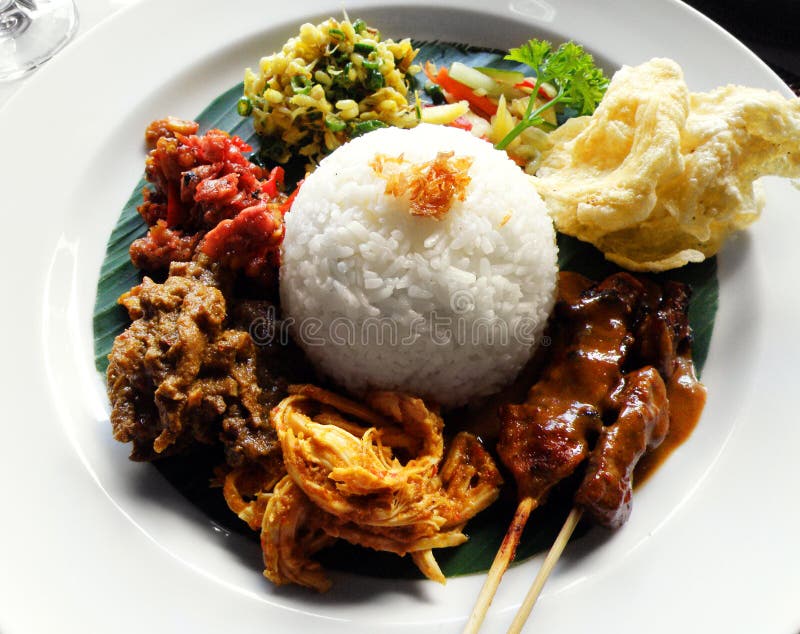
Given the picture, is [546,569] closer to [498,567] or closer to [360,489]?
[498,567]

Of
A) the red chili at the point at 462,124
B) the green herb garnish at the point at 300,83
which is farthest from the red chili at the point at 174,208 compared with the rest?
the red chili at the point at 462,124

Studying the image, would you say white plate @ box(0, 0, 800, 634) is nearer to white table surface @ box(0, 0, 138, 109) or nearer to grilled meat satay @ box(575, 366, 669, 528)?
grilled meat satay @ box(575, 366, 669, 528)

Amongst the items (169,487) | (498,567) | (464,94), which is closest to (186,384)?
(169,487)

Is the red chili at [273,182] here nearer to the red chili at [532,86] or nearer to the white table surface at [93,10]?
the red chili at [532,86]

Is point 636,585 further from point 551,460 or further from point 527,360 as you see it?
point 527,360

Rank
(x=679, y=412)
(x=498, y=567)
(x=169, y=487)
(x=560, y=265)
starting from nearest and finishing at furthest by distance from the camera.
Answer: (x=498, y=567) < (x=169, y=487) < (x=679, y=412) < (x=560, y=265)

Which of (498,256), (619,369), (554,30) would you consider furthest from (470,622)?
(554,30)
